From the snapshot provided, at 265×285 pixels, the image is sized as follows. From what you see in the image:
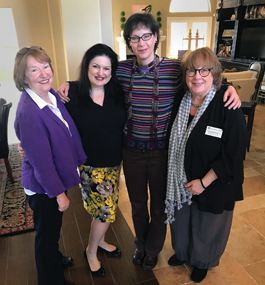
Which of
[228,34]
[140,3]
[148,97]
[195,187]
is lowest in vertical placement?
[195,187]

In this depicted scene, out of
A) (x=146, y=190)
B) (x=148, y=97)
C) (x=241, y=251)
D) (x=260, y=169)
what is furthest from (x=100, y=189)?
(x=260, y=169)

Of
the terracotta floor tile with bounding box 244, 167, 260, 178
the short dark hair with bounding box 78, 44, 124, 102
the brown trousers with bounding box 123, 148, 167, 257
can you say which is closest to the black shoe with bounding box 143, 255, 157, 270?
the brown trousers with bounding box 123, 148, 167, 257

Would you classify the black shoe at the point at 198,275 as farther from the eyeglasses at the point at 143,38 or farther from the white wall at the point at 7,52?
the white wall at the point at 7,52

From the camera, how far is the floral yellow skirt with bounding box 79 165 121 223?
1.67 metres

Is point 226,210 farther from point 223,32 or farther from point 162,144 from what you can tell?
point 223,32

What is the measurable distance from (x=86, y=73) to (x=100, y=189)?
750 millimetres

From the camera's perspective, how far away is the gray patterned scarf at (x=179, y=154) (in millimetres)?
1445

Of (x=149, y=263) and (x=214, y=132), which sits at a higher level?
(x=214, y=132)

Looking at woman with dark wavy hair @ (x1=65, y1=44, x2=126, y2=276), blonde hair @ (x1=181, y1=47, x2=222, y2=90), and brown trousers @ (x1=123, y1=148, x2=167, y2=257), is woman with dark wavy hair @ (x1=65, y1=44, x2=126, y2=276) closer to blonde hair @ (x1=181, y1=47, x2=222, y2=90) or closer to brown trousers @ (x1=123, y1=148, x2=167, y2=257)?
brown trousers @ (x1=123, y1=148, x2=167, y2=257)

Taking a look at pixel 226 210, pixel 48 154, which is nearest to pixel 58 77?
pixel 48 154

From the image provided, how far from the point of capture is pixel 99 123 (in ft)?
5.08

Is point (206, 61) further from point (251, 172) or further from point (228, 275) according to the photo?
point (251, 172)

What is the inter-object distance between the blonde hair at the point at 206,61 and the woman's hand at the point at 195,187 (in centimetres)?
56

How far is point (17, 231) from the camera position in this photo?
2.38 meters
